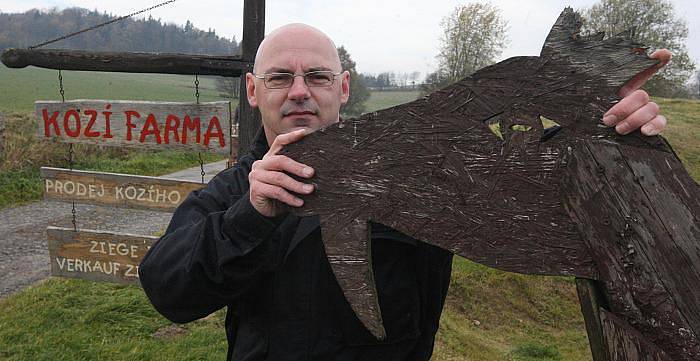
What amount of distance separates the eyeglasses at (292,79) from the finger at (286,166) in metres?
0.50

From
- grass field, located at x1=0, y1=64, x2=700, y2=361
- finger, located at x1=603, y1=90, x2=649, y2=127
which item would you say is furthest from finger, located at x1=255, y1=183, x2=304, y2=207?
grass field, located at x1=0, y1=64, x2=700, y2=361

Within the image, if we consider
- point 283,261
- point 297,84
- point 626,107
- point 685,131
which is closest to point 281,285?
point 283,261

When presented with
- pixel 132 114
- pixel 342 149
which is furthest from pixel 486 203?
pixel 132 114

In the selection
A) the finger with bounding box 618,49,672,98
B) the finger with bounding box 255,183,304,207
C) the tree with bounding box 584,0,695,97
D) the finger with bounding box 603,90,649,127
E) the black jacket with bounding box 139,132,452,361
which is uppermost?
the tree with bounding box 584,0,695,97

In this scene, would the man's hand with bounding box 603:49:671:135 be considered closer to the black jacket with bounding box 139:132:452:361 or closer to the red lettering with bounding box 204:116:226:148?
the black jacket with bounding box 139:132:452:361

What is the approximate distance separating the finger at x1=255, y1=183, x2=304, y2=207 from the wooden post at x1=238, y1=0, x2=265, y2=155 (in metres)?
2.33

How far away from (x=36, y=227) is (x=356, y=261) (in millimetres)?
9997

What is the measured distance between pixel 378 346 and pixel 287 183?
0.82 metres

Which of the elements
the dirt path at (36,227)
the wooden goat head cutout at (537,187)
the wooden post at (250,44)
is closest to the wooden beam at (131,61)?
the wooden post at (250,44)

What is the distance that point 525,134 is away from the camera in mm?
1437

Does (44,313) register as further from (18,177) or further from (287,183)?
(18,177)

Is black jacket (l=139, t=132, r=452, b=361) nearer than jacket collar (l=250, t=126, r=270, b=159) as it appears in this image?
Yes

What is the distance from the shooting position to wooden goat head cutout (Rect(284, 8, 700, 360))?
4.34ft

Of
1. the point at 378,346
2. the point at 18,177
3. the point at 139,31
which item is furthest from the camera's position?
the point at 139,31
